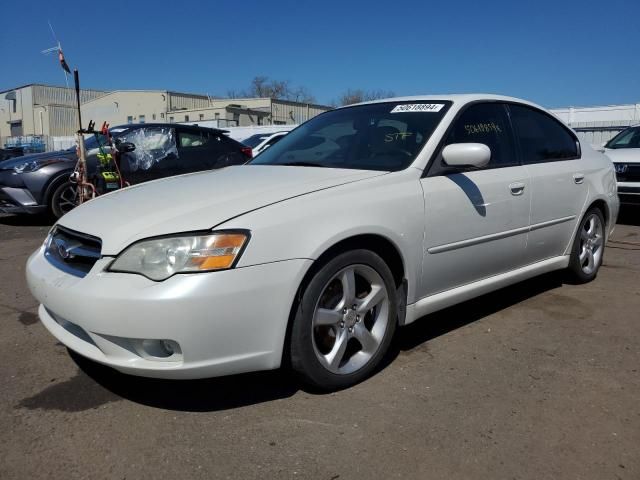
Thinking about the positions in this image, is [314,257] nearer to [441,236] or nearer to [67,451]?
[441,236]

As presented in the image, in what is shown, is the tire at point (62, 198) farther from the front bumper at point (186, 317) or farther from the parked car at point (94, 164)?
the front bumper at point (186, 317)

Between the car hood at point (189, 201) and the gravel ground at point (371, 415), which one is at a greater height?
the car hood at point (189, 201)

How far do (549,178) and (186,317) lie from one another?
2871mm

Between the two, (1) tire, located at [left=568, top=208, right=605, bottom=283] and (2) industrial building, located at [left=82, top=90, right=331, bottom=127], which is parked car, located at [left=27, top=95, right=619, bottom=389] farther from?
(2) industrial building, located at [left=82, top=90, right=331, bottom=127]

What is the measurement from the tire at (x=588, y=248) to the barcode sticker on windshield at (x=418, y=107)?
1731mm

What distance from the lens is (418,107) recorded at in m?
3.62

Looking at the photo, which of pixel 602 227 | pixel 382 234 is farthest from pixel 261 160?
pixel 602 227

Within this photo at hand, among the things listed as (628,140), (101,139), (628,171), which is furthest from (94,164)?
(628,140)

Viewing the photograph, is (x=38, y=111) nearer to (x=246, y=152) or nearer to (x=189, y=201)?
(x=246, y=152)

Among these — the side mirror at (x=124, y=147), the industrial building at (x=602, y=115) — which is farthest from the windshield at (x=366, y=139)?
the industrial building at (x=602, y=115)

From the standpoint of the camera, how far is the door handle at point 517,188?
11.9ft

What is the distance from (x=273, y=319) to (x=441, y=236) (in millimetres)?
1188

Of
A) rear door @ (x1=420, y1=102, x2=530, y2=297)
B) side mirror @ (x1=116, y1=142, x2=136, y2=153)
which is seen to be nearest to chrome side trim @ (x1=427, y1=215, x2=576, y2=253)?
rear door @ (x1=420, y1=102, x2=530, y2=297)

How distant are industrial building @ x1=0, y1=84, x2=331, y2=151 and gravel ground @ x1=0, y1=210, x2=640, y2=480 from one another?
26.9m
